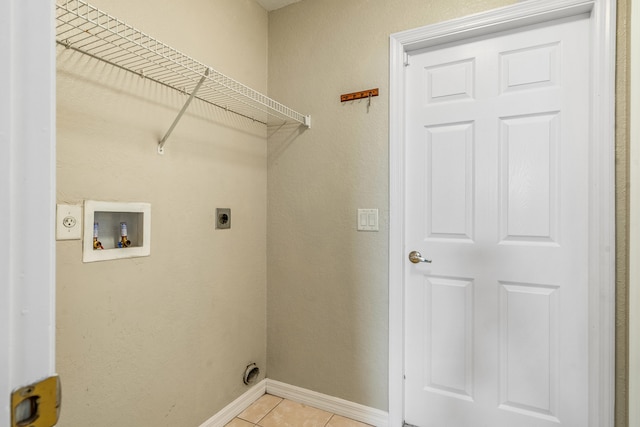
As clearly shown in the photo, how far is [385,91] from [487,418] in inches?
67.0

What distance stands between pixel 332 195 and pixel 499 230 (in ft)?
2.83

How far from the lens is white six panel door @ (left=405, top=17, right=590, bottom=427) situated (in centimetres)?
142

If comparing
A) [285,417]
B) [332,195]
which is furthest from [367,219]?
[285,417]

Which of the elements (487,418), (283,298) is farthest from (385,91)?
(487,418)

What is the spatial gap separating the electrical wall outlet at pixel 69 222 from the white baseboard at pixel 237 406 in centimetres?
112

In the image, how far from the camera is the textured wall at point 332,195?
5.65 ft

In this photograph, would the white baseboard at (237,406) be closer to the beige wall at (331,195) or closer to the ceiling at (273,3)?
the beige wall at (331,195)

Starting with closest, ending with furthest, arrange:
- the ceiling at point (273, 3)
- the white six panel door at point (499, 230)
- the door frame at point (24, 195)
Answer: the door frame at point (24, 195) < the white six panel door at point (499, 230) < the ceiling at point (273, 3)

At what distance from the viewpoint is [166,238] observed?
4.72 feet

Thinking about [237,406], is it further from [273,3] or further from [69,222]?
[273,3]

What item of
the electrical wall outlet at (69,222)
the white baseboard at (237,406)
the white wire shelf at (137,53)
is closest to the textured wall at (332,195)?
the white baseboard at (237,406)

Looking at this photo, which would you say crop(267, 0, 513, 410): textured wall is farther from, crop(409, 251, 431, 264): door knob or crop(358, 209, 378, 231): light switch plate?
crop(409, 251, 431, 264): door knob

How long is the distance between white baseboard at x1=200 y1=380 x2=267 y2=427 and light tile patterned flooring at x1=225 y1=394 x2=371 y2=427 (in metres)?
0.02

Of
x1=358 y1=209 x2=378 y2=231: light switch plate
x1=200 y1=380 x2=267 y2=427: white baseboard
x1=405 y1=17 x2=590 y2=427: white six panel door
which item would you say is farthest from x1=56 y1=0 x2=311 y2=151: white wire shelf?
x1=200 y1=380 x2=267 y2=427: white baseboard
